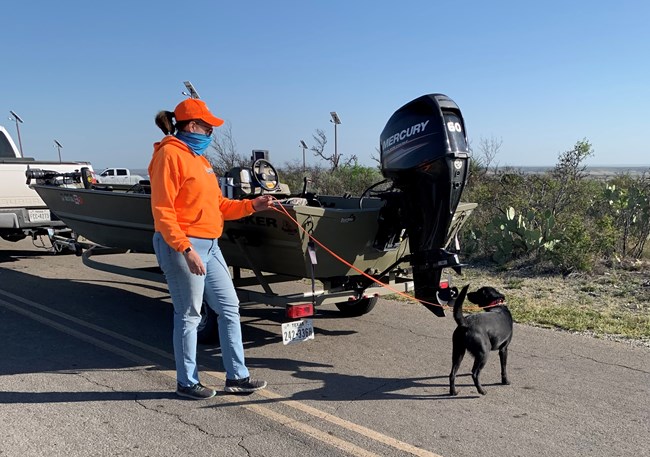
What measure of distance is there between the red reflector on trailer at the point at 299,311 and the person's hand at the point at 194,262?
1141 millimetres

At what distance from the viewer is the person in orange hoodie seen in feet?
13.8

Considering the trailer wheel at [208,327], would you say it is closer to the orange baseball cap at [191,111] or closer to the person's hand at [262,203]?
the person's hand at [262,203]

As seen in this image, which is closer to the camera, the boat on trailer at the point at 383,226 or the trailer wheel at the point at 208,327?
the boat on trailer at the point at 383,226

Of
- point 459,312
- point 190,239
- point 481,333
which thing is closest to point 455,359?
point 481,333

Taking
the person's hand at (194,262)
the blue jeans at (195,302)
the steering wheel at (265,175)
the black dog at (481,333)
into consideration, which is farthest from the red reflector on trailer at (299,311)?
the steering wheel at (265,175)

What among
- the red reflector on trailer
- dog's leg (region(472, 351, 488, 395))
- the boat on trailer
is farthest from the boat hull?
dog's leg (region(472, 351, 488, 395))

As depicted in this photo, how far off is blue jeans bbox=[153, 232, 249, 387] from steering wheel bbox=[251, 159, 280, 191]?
6.38ft

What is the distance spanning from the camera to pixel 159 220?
13.7ft

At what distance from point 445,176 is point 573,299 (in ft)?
12.4

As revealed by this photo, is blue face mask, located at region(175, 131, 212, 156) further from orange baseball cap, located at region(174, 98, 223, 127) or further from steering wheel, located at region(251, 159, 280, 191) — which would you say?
steering wheel, located at region(251, 159, 280, 191)

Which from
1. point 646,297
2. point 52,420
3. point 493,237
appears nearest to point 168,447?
point 52,420

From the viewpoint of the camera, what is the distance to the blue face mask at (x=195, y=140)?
443 cm

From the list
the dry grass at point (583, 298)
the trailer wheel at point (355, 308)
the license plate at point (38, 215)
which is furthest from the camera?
the license plate at point (38, 215)

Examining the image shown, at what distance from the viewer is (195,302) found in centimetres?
435
